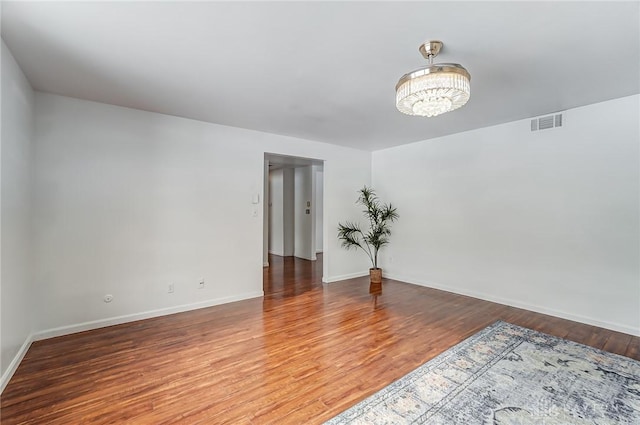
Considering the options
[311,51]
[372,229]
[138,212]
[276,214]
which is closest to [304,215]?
[276,214]

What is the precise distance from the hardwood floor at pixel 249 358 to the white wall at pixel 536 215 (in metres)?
0.41

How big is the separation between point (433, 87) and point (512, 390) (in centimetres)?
224

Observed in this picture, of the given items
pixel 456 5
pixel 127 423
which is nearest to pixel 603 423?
pixel 456 5

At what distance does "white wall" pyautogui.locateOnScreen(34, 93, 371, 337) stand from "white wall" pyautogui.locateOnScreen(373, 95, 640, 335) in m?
2.78

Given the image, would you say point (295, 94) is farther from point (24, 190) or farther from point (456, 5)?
point (24, 190)

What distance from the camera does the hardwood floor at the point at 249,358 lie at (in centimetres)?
186

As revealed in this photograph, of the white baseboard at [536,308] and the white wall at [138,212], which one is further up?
the white wall at [138,212]

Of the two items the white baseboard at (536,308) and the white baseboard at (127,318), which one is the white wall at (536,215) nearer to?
the white baseboard at (536,308)

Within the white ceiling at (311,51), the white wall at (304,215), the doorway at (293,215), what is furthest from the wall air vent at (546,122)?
the white wall at (304,215)

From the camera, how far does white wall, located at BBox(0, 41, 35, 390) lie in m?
2.11

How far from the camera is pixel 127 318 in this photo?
10.9 feet

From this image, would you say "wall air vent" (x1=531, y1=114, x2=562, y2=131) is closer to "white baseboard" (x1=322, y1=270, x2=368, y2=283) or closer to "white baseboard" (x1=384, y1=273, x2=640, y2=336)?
"white baseboard" (x1=384, y1=273, x2=640, y2=336)

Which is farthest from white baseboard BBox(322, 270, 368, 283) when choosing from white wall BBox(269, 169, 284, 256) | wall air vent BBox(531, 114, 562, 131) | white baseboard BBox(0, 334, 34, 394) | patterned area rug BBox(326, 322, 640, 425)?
white baseboard BBox(0, 334, 34, 394)

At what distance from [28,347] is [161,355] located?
132 centimetres
